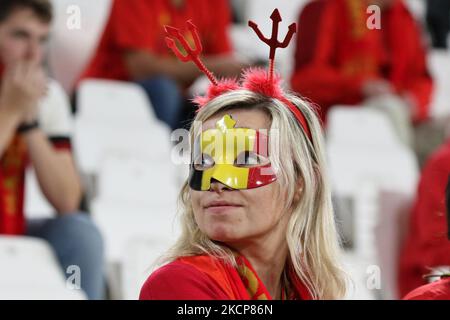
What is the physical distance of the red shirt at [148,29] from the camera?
13.8 ft

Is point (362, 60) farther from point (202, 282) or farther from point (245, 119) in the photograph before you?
point (202, 282)

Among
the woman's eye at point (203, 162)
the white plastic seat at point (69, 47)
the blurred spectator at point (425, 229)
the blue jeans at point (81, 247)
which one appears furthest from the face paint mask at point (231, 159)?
the white plastic seat at point (69, 47)

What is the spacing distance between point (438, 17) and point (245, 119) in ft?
13.1

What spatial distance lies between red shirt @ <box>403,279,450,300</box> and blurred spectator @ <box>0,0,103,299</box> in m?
1.23

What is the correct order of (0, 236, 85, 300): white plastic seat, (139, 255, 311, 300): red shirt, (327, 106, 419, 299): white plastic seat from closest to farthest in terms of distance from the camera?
(139, 255, 311, 300): red shirt
(0, 236, 85, 300): white plastic seat
(327, 106, 419, 299): white plastic seat

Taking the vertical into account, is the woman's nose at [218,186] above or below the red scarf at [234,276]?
above

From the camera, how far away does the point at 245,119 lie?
74.3 inches

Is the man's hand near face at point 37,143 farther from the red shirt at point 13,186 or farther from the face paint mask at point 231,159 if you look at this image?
the face paint mask at point 231,159

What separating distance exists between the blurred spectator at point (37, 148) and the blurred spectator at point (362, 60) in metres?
1.25

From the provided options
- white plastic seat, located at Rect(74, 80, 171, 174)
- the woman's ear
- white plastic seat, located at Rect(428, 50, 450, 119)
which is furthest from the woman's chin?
white plastic seat, located at Rect(428, 50, 450, 119)

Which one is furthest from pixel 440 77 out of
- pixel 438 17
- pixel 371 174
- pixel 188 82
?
pixel 188 82

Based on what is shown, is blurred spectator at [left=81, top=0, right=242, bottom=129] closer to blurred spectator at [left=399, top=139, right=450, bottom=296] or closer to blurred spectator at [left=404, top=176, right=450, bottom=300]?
blurred spectator at [left=399, top=139, right=450, bottom=296]

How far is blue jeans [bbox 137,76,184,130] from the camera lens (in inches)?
166
